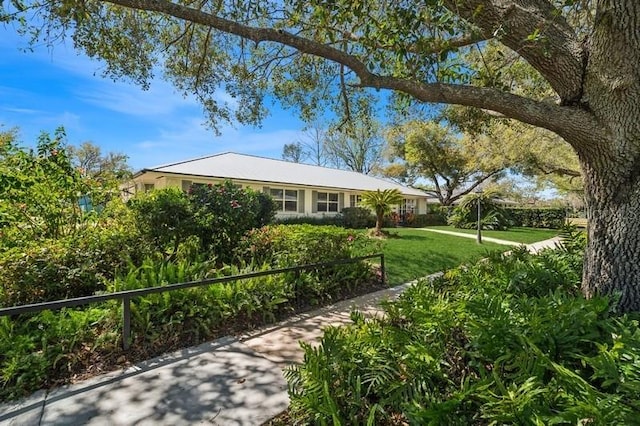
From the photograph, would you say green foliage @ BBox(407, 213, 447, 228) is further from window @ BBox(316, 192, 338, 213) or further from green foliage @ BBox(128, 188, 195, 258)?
green foliage @ BBox(128, 188, 195, 258)

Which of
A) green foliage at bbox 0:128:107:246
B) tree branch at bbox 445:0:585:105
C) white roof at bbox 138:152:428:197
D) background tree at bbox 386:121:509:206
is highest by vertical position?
background tree at bbox 386:121:509:206

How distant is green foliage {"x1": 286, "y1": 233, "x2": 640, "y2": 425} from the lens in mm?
1768

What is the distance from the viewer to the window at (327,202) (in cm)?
2167

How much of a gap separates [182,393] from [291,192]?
17.2 meters

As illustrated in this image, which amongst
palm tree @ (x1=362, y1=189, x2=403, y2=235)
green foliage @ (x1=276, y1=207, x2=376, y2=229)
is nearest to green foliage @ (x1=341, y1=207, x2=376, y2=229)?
green foliage @ (x1=276, y1=207, x2=376, y2=229)

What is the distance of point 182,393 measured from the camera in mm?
2916

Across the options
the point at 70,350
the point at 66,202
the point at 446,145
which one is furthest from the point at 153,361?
the point at 446,145

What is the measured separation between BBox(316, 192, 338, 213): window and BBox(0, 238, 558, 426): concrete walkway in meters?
17.8

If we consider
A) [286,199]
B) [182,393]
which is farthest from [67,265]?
[286,199]

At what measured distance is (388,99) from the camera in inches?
318

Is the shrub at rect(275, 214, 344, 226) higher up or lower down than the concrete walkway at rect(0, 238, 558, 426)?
higher up

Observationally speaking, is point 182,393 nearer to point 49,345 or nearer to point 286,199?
point 49,345

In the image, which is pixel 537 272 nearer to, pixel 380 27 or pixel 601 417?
pixel 601 417

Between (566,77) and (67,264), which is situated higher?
(566,77)
